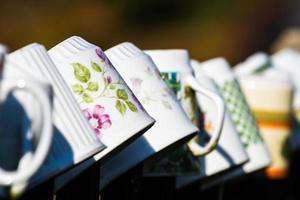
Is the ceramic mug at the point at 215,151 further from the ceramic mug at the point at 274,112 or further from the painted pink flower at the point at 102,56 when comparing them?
the ceramic mug at the point at 274,112

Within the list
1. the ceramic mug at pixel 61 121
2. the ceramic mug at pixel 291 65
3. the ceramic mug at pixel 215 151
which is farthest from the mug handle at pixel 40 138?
the ceramic mug at pixel 291 65

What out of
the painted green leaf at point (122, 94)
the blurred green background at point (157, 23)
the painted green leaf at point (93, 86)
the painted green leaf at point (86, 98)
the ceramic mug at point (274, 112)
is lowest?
the blurred green background at point (157, 23)

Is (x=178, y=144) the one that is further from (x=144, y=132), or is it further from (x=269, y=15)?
(x=269, y=15)

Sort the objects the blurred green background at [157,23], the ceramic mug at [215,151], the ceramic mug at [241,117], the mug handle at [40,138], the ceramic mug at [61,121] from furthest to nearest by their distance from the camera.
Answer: the blurred green background at [157,23]
the ceramic mug at [241,117]
the ceramic mug at [215,151]
the ceramic mug at [61,121]
the mug handle at [40,138]

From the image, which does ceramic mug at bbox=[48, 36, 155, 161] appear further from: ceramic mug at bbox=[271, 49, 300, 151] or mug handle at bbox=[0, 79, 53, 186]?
ceramic mug at bbox=[271, 49, 300, 151]

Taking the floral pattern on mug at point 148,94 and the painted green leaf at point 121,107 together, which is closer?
the painted green leaf at point 121,107

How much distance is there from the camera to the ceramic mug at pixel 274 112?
10.4 feet

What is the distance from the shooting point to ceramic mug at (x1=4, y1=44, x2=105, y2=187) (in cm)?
166

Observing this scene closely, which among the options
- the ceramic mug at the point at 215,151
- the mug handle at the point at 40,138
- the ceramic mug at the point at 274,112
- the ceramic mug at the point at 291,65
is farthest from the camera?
the ceramic mug at the point at 291,65

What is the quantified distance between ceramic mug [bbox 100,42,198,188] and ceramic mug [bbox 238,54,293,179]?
1038mm

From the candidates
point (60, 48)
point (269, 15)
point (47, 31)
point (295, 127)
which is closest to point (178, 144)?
point (60, 48)

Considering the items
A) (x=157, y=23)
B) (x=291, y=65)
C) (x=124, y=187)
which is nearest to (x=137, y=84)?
(x=124, y=187)

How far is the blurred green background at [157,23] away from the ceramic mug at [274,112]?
15.8 feet

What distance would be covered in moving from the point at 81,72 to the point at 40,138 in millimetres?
401
